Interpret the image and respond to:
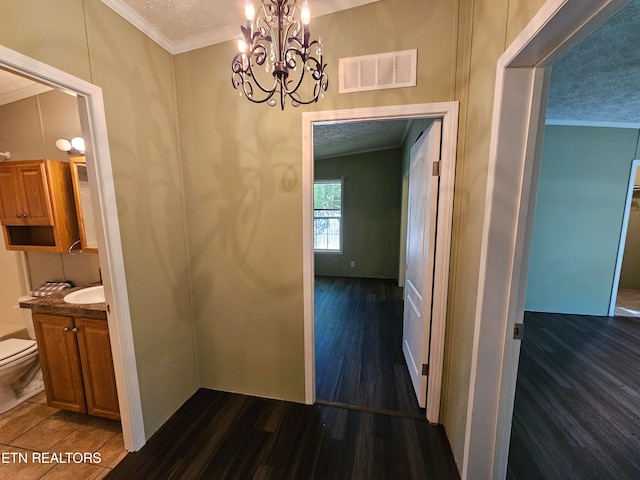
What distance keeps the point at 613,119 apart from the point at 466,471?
428cm

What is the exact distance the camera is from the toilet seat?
1970 millimetres

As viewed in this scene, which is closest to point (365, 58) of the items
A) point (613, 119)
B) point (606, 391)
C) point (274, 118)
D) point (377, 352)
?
point (274, 118)

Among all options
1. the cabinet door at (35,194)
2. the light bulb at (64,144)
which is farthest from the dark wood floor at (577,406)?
the light bulb at (64,144)

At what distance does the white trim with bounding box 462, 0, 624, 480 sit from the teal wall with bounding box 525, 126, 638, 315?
3.26 metres

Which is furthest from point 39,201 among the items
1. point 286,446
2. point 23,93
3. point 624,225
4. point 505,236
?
point 624,225

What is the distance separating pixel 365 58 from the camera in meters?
1.61

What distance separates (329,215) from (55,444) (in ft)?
16.2

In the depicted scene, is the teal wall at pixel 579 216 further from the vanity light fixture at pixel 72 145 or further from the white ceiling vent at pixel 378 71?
the vanity light fixture at pixel 72 145

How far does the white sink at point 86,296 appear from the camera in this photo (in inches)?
72.9

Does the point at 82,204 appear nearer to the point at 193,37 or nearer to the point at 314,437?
the point at 193,37

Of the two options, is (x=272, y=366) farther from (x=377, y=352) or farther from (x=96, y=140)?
(x=96, y=140)

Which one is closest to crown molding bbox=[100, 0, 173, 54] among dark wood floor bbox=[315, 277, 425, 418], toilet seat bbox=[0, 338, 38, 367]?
toilet seat bbox=[0, 338, 38, 367]

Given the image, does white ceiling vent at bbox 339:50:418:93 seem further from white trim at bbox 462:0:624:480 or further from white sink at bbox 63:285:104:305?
white sink at bbox 63:285:104:305

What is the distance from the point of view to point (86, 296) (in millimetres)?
1957
